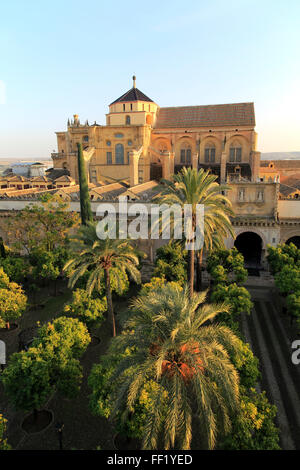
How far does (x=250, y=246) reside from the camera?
32719 millimetres

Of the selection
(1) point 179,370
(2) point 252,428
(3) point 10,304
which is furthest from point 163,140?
(2) point 252,428

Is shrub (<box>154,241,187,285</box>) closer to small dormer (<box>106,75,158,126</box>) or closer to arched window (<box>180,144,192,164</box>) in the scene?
arched window (<box>180,144,192,164</box>)

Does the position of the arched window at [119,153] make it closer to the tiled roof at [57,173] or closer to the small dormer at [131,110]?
the small dormer at [131,110]

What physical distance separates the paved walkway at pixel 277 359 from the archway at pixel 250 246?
27.3ft

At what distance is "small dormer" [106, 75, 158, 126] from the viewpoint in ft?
144

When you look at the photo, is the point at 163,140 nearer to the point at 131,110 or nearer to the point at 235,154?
the point at 131,110

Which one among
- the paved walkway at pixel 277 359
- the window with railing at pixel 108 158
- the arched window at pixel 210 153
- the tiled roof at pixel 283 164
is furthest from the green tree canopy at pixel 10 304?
the tiled roof at pixel 283 164

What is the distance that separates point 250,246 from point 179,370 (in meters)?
26.1

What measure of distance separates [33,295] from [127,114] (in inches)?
1213

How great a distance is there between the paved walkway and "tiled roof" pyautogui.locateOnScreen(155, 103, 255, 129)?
2830 centimetres

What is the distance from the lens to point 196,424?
38.0 ft

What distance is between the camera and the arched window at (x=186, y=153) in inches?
1768
